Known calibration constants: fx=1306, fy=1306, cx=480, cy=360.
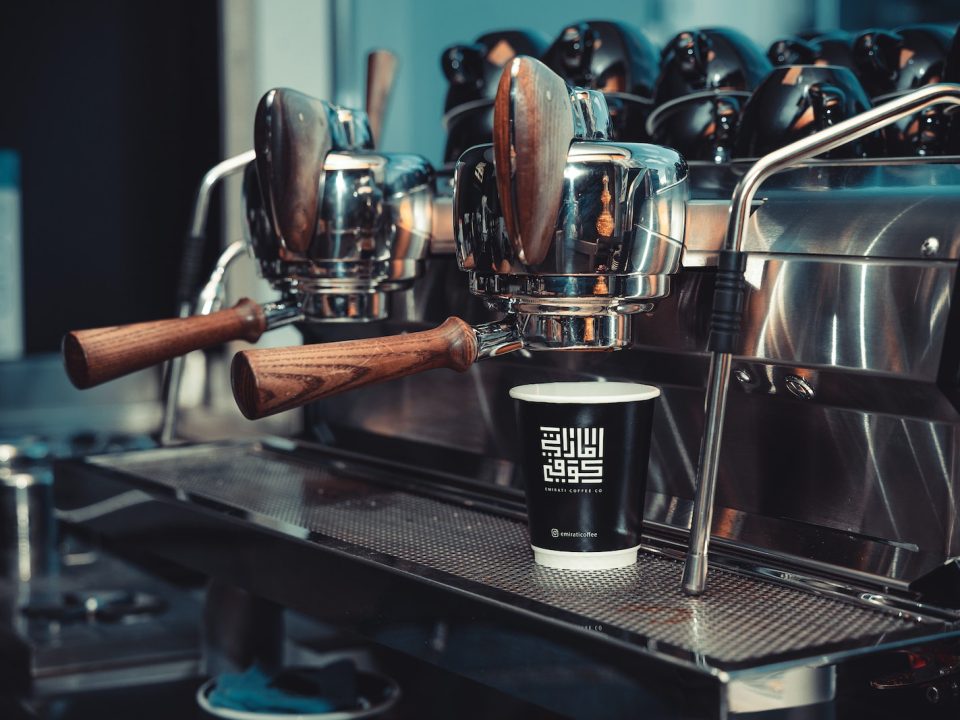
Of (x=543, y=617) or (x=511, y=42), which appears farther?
(x=511, y=42)

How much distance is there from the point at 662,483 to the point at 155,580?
0.71m

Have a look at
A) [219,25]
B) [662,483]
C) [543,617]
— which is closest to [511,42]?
[662,483]

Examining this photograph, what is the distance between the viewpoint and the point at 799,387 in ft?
2.09

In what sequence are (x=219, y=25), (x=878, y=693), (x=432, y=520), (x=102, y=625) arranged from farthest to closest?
(x=219, y=25) → (x=102, y=625) → (x=432, y=520) → (x=878, y=693)

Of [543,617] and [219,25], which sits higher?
[219,25]

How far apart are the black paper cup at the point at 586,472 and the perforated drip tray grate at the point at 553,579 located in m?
0.01

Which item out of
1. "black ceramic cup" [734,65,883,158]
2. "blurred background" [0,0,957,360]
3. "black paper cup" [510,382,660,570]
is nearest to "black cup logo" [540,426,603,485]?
"black paper cup" [510,382,660,570]

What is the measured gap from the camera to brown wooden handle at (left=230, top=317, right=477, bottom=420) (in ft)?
1.91

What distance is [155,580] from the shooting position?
1.30 metres

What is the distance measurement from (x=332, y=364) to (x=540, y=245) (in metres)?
0.11

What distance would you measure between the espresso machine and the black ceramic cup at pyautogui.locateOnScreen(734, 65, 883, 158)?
0.04 m

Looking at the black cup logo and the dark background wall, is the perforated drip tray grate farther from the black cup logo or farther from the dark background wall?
the dark background wall

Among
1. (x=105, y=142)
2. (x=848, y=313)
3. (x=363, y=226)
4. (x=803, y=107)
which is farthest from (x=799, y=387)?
(x=105, y=142)

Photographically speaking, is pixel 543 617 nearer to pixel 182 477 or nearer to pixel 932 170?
pixel 932 170
